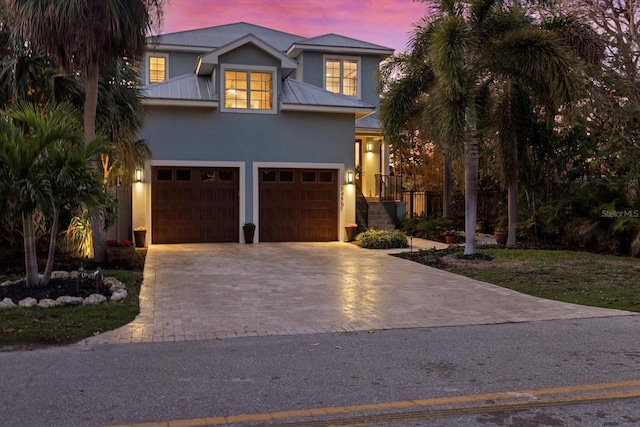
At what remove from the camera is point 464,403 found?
4.62 m

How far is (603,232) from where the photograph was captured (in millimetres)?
16234

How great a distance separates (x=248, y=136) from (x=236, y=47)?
114 inches

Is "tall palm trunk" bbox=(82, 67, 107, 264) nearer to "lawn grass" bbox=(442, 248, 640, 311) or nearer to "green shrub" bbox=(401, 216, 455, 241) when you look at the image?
"lawn grass" bbox=(442, 248, 640, 311)

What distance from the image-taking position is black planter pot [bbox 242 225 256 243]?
18.6 m

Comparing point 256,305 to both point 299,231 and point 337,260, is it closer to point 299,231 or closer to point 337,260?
point 337,260

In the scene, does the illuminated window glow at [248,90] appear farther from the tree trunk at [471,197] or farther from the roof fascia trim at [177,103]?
the tree trunk at [471,197]

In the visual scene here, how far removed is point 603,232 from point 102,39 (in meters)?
13.9

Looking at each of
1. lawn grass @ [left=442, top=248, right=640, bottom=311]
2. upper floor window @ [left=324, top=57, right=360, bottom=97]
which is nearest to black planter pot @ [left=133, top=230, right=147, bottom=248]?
lawn grass @ [left=442, top=248, right=640, bottom=311]

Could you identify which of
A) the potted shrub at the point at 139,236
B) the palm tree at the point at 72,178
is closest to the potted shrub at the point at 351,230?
the potted shrub at the point at 139,236

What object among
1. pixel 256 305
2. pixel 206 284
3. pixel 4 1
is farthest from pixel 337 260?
pixel 4 1

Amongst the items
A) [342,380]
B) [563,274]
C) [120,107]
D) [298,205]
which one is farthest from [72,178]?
[298,205]

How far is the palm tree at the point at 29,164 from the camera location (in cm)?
833

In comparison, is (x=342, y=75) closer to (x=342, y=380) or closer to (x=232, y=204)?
(x=232, y=204)

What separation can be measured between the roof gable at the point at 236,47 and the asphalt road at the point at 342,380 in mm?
13704
